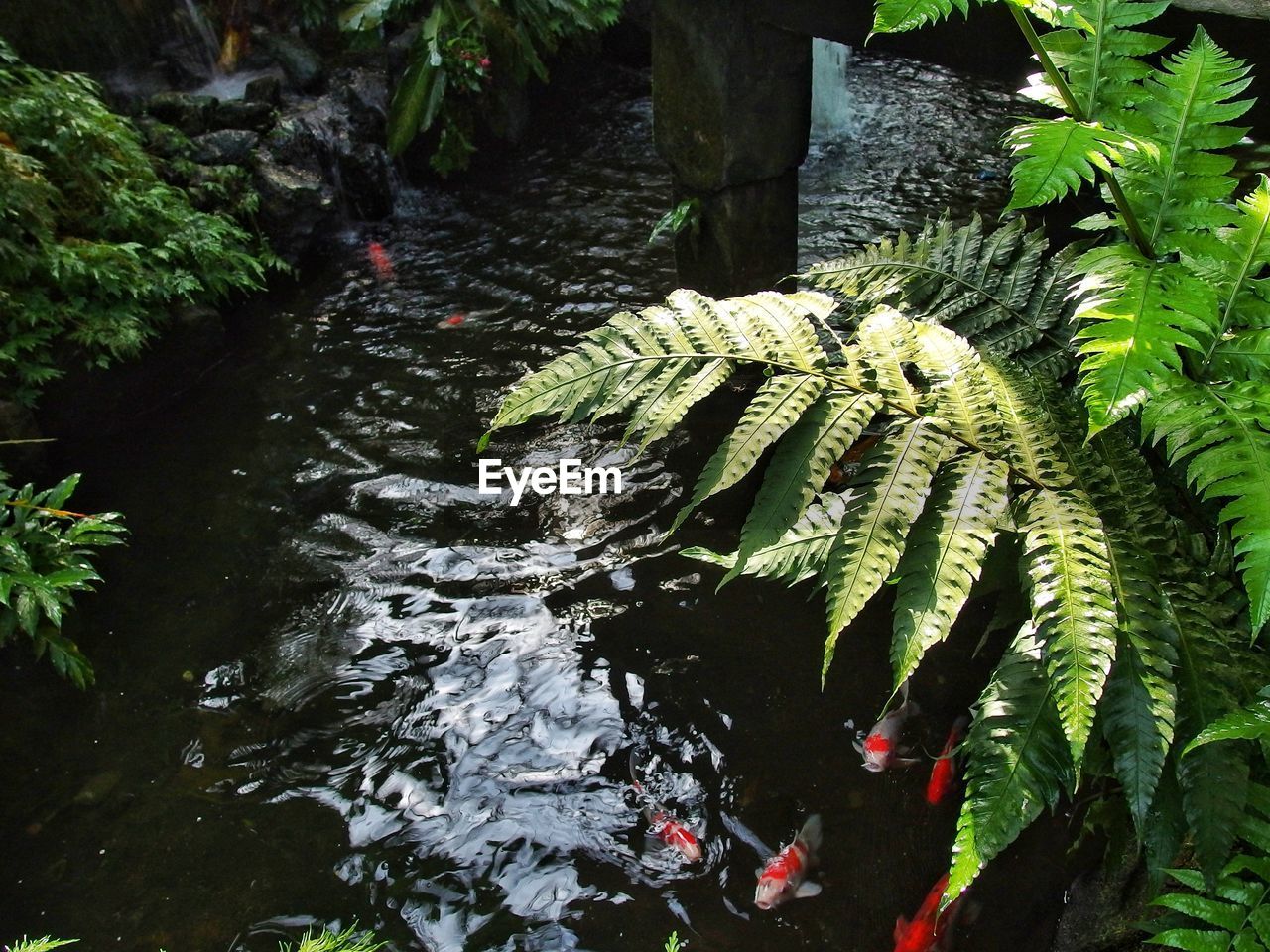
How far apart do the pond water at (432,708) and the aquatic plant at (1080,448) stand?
937 mm

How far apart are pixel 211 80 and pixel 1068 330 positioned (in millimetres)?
7576

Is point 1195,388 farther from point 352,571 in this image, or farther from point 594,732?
point 352,571

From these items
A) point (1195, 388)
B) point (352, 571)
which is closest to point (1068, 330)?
point (1195, 388)

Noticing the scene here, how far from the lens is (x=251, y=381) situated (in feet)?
18.0

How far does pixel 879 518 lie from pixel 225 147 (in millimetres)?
6370

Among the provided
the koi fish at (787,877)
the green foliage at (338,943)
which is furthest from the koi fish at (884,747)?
the green foliage at (338,943)

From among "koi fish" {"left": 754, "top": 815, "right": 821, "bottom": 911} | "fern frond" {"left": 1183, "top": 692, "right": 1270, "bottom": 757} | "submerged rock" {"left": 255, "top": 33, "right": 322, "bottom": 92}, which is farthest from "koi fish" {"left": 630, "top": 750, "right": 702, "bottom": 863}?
"submerged rock" {"left": 255, "top": 33, "right": 322, "bottom": 92}

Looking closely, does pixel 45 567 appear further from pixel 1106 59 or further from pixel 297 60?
pixel 297 60

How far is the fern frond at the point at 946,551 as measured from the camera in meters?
1.76

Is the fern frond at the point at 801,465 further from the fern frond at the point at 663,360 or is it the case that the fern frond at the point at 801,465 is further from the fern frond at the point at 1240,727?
the fern frond at the point at 1240,727

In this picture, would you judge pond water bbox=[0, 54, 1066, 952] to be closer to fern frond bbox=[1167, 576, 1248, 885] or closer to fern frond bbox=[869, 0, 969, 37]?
fern frond bbox=[1167, 576, 1248, 885]

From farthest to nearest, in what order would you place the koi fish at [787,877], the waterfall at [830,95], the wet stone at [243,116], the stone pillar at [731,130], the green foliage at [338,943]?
1. the waterfall at [830,95]
2. the wet stone at [243,116]
3. the stone pillar at [731,130]
4. the koi fish at [787,877]
5. the green foliage at [338,943]

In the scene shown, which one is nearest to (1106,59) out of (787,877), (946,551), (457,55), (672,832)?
(946,551)

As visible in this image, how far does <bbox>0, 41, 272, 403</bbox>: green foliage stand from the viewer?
4.81 meters
